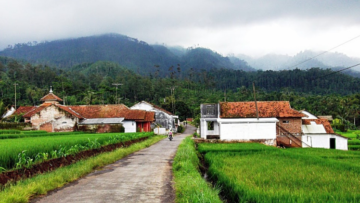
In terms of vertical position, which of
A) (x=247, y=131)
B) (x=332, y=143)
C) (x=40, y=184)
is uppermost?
(x=247, y=131)

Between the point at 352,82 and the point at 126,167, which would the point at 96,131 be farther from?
the point at 352,82

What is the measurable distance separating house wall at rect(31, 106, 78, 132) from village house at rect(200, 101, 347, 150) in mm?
15393

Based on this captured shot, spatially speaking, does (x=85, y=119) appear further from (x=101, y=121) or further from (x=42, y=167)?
(x=42, y=167)

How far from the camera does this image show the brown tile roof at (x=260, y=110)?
30.4m

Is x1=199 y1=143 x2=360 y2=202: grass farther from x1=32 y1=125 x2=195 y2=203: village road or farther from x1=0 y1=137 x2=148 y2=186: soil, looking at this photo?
x1=0 y1=137 x2=148 y2=186: soil

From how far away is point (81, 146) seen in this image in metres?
14.0

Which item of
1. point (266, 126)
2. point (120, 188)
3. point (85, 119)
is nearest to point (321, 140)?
point (266, 126)

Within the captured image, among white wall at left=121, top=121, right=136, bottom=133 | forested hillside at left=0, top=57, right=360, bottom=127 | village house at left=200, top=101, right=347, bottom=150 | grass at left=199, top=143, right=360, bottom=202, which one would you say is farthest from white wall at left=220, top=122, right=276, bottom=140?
forested hillside at left=0, top=57, right=360, bottom=127

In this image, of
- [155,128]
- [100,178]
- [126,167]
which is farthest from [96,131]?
[100,178]

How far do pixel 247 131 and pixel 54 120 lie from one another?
2147 centimetres

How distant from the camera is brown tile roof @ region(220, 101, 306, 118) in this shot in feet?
99.8

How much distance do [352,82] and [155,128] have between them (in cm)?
10577

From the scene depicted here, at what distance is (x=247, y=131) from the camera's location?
2925cm

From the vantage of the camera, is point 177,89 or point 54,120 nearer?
point 54,120
